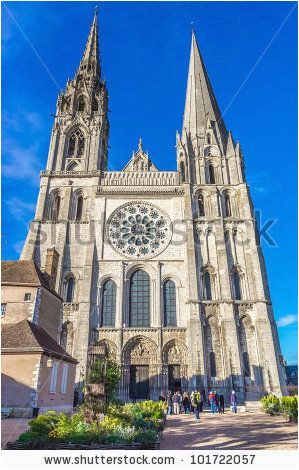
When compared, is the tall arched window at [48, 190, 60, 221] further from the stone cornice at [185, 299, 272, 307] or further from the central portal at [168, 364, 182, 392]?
the central portal at [168, 364, 182, 392]

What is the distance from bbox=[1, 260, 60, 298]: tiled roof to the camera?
779 inches

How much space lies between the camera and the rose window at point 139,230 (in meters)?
30.1

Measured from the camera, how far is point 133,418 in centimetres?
1161

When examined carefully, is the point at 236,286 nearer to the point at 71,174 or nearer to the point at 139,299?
the point at 139,299

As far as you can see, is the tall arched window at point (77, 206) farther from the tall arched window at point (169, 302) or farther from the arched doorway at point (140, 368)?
the arched doorway at point (140, 368)

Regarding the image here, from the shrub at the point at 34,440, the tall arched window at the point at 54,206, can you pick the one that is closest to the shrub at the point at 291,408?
the shrub at the point at 34,440

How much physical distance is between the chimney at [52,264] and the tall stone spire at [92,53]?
→ 86.4 ft

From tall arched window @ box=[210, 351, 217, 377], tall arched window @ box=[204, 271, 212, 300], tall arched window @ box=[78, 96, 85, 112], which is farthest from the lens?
tall arched window @ box=[78, 96, 85, 112]

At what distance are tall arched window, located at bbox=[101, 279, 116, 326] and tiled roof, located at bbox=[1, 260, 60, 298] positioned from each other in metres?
7.41

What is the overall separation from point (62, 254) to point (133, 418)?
19.0 m

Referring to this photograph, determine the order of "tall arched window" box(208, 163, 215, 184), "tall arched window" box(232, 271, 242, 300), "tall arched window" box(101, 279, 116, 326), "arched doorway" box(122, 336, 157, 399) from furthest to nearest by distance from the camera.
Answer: "tall arched window" box(208, 163, 215, 184), "tall arched window" box(232, 271, 242, 300), "tall arched window" box(101, 279, 116, 326), "arched doorway" box(122, 336, 157, 399)

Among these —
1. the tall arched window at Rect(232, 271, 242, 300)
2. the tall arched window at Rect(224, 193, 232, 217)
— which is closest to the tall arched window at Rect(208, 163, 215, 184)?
the tall arched window at Rect(224, 193, 232, 217)

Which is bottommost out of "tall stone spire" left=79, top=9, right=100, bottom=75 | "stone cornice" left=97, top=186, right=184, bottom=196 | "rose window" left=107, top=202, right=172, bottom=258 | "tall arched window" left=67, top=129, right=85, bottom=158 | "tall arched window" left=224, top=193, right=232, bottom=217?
"rose window" left=107, top=202, right=172, bottom=258

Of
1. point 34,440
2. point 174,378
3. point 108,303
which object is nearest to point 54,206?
point 108,303
